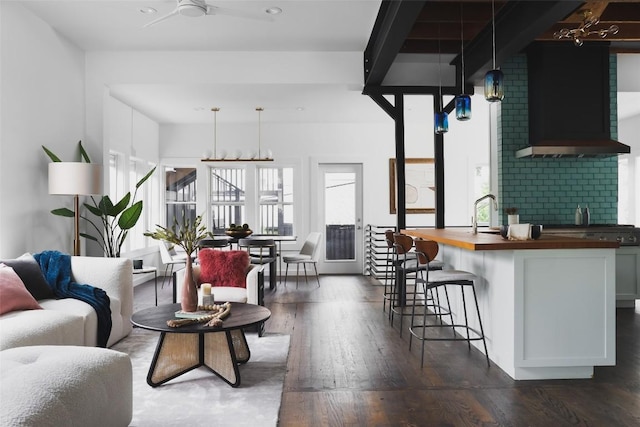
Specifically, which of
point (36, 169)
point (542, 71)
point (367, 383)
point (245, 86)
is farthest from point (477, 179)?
point (36, 169)

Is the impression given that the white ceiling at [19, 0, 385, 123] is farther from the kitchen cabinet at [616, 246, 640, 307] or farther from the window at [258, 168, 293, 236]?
the kitchen cabinet at [616, 246, 640, 307]

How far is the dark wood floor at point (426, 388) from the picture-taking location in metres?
2.56

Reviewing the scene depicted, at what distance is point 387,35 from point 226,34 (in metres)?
1.83

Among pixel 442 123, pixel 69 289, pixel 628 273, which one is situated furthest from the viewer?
pixel 628 273

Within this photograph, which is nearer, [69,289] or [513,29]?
[69,289]

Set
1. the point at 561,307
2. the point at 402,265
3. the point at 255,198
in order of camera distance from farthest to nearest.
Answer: the point at 255,198
the point at 402,265
the point at 561,307

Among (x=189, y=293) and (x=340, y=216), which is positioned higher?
(x=340, y=216)

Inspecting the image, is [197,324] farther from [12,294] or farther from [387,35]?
[387,35]

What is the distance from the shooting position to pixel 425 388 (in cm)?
299

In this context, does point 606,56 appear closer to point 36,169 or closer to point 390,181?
point 390,181

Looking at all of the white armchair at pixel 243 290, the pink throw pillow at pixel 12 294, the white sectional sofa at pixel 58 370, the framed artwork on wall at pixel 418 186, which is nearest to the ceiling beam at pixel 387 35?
the white armchair at pixel 243 290

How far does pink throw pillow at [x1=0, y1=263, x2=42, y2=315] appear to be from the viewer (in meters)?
3.14

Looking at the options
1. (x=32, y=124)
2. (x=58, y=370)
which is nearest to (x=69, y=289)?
(x=32, y=124)

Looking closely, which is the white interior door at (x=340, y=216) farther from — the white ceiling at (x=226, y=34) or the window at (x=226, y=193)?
the white ceiling at (x=226, y=34)
